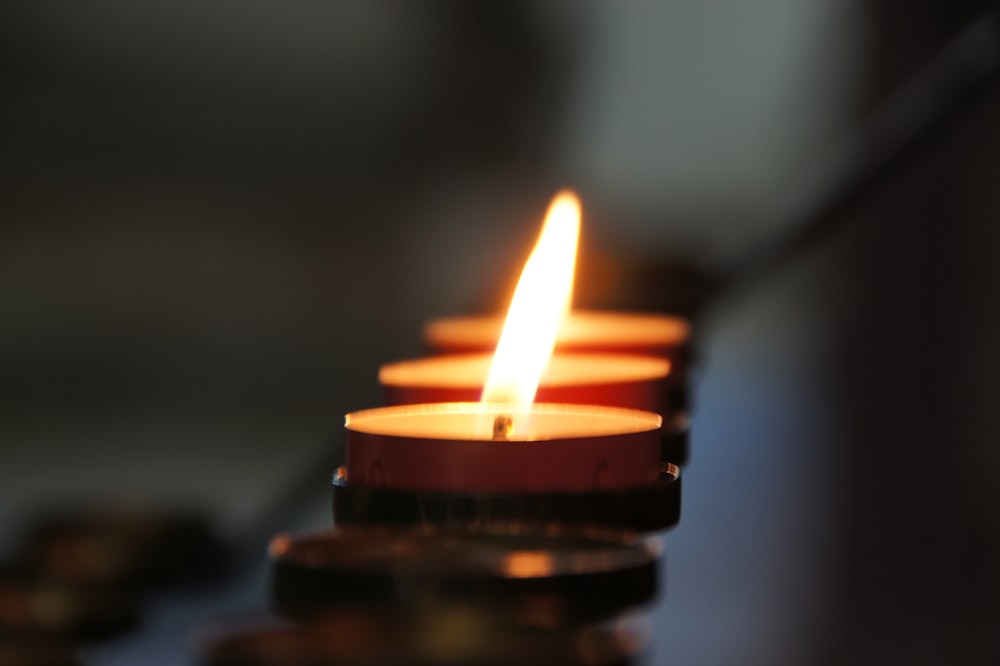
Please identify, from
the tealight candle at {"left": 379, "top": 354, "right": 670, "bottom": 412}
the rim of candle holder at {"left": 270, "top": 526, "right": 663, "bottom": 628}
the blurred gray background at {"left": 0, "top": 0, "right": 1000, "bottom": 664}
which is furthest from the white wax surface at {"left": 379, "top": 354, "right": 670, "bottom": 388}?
the blurred gray background at {"left": 0, "top": 0, "right": 1000, "bottom": 664}

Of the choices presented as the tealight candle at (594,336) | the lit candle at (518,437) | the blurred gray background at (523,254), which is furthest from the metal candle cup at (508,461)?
the blurred gray background at (523,254)

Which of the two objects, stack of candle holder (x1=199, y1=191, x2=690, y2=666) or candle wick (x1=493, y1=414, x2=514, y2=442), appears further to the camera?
candle wick (x1=493, y1=414, x2=514, y2=442)

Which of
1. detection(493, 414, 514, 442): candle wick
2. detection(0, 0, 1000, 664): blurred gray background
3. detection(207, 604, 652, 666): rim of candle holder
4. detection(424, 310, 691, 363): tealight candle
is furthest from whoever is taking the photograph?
detection(0, 0, 1000, 664): blurred gray background

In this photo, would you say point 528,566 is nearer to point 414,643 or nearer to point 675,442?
point 414,643

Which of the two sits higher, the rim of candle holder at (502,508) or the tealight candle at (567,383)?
the tealight candle at (567,383)

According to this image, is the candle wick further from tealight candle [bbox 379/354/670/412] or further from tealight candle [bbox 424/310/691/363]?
tealight candle [bbox 424/310/691/363]

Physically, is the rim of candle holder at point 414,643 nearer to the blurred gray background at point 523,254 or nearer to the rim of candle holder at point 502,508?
the rim of candle holder at point 502,508

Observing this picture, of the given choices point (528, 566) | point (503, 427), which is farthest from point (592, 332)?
point (528, 566)
